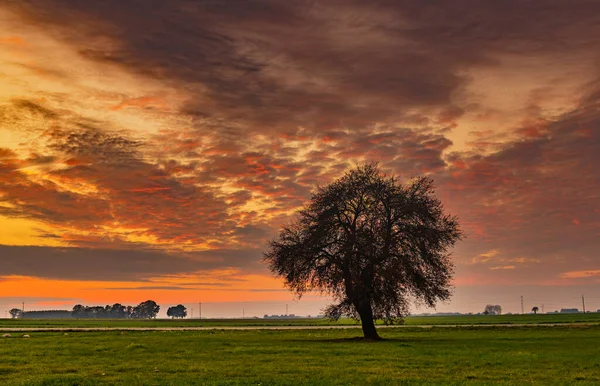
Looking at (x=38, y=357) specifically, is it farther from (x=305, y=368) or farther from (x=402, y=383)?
(x=402, y=383)

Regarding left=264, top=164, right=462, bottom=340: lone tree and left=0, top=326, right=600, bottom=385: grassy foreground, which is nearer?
left=0, top=326, right=600, bottom=385: grassy foreground

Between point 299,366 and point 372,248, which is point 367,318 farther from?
point 299,366

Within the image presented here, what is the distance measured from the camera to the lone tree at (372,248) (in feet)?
173

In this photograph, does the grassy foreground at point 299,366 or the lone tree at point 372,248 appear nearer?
the grassy foreground at point 299,366

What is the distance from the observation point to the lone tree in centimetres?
5281

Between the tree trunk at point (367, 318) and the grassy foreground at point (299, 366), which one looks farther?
the tree trunk at point (367, 318)

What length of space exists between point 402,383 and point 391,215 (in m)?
32.5

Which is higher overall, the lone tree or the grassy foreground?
the lone tree

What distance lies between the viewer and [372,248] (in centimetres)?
5300

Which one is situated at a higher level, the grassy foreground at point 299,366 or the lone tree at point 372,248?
the lone tree at point 372,248

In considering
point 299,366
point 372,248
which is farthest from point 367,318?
point 299,366

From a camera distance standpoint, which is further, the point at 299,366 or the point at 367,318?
the point at 367,318

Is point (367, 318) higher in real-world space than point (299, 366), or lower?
higher

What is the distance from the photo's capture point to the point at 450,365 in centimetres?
2903
